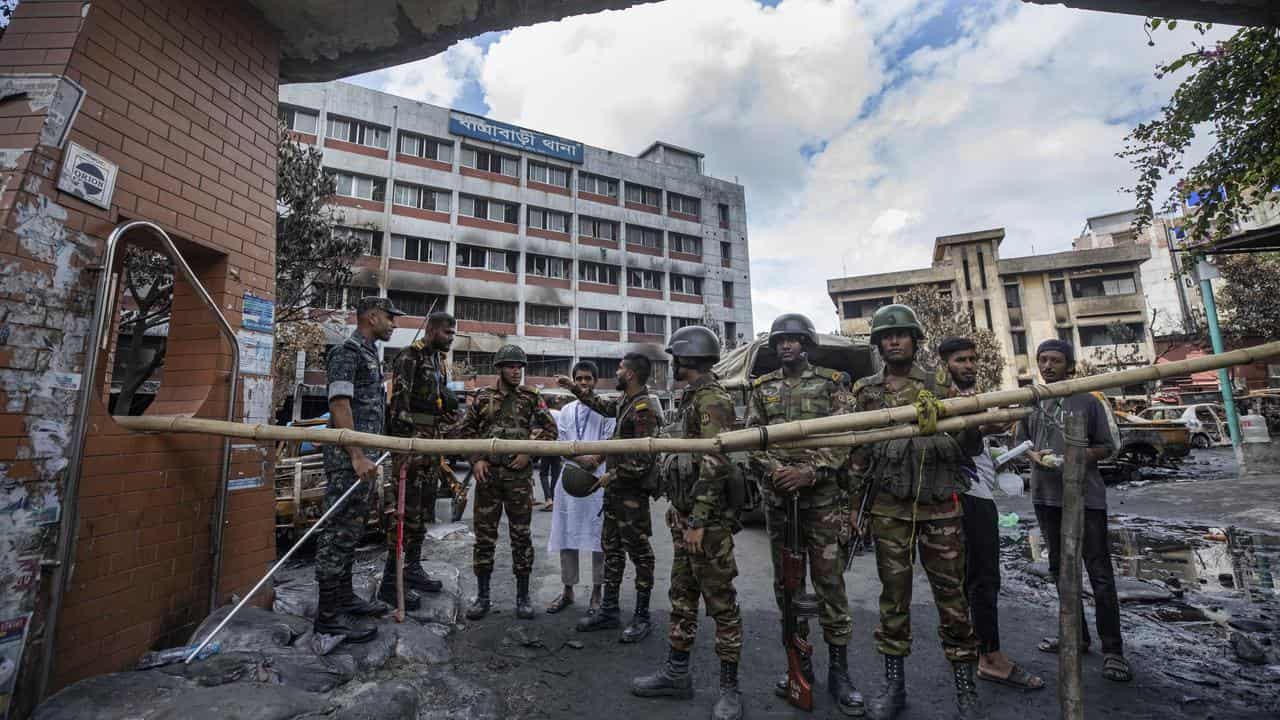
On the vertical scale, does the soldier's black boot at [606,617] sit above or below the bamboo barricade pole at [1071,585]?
below

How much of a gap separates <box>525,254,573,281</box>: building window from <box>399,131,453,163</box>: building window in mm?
6660

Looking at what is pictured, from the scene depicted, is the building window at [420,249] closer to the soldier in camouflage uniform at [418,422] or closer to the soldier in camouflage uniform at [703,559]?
the soldier in camouflage uniform at [418,422]

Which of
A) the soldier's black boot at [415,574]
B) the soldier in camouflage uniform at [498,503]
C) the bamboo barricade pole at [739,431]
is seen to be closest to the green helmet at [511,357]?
the soldier in camouflage uniform at [498,503]

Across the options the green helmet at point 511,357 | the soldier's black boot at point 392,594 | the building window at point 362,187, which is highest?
the building window at point 362,187

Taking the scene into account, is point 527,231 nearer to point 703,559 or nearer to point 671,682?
point 703,559

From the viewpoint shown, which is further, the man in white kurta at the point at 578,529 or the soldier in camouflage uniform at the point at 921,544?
the man in white kurta at the point at 578,529

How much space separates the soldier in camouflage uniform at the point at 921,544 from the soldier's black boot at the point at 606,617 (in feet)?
Answer: 6.32

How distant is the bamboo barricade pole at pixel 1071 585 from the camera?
1.80 metres

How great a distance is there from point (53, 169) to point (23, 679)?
6.80 ft

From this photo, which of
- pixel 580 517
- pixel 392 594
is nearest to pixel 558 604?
pixel 580 517

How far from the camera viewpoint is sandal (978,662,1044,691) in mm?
3000

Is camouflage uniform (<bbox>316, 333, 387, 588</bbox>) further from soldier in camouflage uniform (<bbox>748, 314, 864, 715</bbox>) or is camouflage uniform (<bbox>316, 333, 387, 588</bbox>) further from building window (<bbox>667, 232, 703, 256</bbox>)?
building window (<bbox>667, 232, 703, 256</bbox>)

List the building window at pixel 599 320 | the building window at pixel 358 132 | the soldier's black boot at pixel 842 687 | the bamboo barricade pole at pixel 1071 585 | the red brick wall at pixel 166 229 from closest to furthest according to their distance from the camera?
the bamboo barricade pole at pixel 1071 585
the red brick wall at pixel 166 229
the soldier's black boot at pixel 842 687
the building window at pixel 358 132
the building window at pixel 599 320

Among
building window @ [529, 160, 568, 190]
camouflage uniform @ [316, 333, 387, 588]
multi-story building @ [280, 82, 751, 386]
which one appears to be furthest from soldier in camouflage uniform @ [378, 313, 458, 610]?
building window @ [529, 160, 568, 190]
